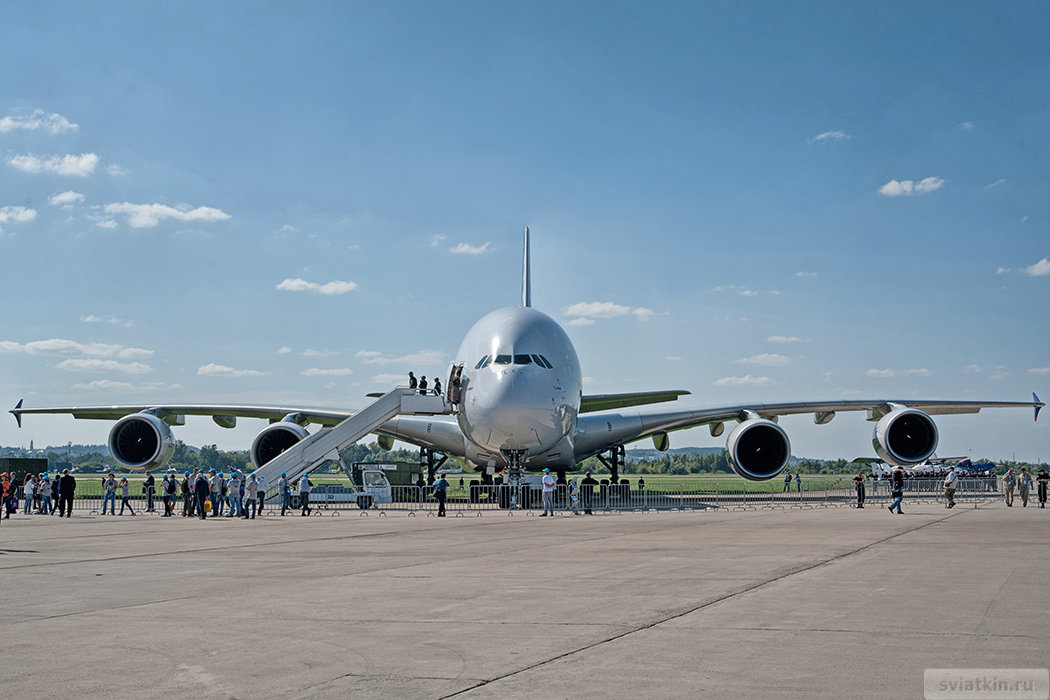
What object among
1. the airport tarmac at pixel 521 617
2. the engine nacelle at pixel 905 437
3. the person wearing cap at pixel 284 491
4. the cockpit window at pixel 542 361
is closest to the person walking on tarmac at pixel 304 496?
the person wearing cap at pixel 284 491

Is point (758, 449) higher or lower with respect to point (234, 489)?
higher

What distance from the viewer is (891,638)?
641cm

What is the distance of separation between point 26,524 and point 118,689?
1803 centimetres

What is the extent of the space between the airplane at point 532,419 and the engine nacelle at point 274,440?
0.03m

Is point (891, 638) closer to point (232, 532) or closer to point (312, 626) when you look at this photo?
point (312, 626)

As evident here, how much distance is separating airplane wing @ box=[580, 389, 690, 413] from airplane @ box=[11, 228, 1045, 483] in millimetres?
36

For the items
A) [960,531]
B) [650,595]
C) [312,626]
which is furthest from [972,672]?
[960,531]

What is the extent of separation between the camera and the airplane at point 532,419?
24.7 metres

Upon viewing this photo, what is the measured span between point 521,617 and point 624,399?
2420 cm

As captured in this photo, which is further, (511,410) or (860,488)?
(860,488)

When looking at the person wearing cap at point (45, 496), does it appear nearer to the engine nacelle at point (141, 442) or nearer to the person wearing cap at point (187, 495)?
the engine nacelle at point (141, 442)

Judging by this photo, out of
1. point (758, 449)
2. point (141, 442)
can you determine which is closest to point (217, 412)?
point (141, 442)

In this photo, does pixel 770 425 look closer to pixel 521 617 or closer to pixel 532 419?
pixel 532 419

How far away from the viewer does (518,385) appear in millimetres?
24172
